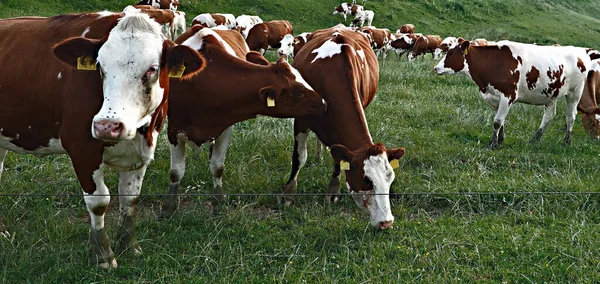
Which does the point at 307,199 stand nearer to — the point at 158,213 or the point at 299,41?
the point at 158,213

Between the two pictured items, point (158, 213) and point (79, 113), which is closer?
point (79, 113)

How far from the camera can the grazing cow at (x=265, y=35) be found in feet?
69.4

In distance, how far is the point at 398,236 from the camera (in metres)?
5.43

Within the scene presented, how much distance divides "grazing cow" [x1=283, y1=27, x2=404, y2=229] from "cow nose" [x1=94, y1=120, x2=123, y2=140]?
2.38 m

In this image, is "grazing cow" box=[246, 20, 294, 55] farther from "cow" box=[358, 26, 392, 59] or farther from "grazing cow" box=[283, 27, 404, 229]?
"grazing cow" box=[283, 27, 404, 229]

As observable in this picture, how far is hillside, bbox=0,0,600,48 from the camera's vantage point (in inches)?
989

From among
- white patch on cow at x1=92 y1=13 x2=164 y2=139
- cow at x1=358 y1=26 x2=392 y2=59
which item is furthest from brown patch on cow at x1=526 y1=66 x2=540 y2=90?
cow at x1=358 y1=26 x2=392 y2=59

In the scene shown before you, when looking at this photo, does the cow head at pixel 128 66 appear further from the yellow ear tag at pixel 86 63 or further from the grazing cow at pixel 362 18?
the grazing cow at pixel 362 18

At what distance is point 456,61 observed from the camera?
1088cm

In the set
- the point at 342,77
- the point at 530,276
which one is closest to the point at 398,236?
the point at 530,276

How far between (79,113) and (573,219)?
16.4 feet

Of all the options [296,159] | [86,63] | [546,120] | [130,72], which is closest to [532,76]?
[546,120]

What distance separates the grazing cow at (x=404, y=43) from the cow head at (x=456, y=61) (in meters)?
15.0

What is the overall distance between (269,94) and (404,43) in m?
21.6
